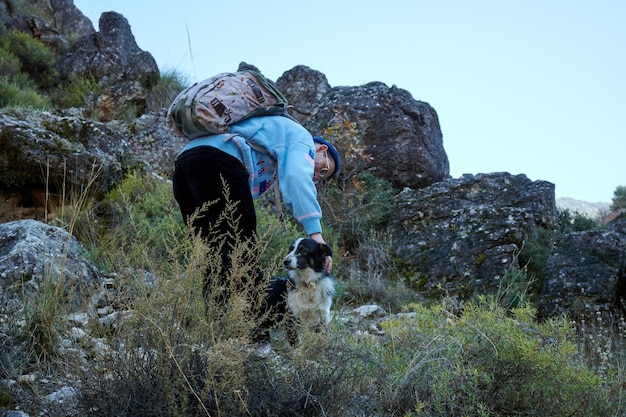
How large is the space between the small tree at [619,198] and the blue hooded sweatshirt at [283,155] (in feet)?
46.0

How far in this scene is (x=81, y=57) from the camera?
14305 millimetres

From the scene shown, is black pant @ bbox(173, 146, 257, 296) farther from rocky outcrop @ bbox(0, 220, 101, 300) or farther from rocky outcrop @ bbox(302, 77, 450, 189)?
rocky outcrop @ bbox(302, 77, 450, 189)

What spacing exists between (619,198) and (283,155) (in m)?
15.5

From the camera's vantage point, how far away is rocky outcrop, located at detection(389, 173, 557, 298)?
23.6 feet

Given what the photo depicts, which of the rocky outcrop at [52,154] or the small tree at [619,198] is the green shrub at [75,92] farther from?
the small tree at [619,198]

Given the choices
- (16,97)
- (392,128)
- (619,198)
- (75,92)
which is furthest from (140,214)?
(619,198)

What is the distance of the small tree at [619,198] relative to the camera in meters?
16.4

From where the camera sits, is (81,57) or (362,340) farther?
(81,57)

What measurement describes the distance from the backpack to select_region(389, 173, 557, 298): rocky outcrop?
3.35 meters

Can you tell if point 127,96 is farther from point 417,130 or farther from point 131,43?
point 417,130

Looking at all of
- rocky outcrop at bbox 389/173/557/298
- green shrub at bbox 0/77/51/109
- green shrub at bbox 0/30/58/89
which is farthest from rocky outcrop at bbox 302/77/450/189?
green shrub at bbox 0/30/58/89

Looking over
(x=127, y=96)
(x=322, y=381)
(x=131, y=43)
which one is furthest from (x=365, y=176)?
(x=131, y=43)

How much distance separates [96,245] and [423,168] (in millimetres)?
4646

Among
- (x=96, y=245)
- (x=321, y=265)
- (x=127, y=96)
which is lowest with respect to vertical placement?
(x=96, y=245)
